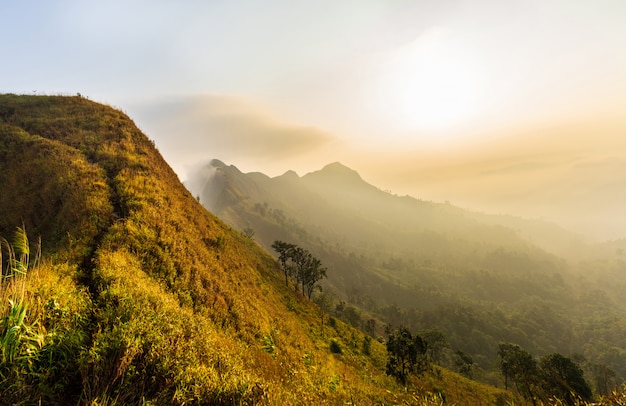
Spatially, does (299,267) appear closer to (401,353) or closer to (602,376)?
(401,353)

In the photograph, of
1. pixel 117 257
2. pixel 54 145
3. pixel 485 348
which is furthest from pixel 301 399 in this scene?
pixel 485 348

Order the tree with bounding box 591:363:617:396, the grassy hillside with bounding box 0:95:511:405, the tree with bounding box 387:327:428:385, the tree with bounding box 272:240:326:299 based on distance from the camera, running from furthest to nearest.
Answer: the tree with bounding box 591:363:617:396, the tree with bounding box 272:240:326:299, the tree with bounding box 387:327:428:385, the grassy hillside with bounding box 0:95:511:405

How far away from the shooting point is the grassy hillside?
657 centimetres

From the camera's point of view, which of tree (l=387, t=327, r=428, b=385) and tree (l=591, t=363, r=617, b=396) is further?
tree (l=591, t=363, r=617, b=396)

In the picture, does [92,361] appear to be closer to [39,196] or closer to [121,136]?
[39,196]

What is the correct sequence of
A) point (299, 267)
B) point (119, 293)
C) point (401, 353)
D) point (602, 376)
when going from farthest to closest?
point (602, 376) < point (299, 267) < point (401, 353) < point (119, 293)

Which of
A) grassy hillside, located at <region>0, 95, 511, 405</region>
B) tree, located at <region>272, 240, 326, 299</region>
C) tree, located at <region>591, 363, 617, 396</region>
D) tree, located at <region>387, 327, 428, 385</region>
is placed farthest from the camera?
tree, located at <region>591, 363, 617, 396</region>

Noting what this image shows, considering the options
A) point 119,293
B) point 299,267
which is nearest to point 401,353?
point 119,293

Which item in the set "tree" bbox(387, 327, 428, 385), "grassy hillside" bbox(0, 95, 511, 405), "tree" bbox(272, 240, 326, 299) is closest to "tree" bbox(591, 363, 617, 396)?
"tree" bbox(387, 327, 428, 385)

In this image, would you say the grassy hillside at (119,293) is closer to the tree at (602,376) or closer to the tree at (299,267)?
the tree at (299,267)

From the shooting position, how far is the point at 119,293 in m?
10.5

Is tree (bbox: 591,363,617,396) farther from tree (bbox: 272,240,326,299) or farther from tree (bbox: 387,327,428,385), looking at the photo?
tree (bbox: 272,240,326,299)

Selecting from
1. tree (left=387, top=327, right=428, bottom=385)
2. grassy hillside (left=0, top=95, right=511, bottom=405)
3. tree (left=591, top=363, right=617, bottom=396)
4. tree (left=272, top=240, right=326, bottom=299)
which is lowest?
tree (left=591, top=363, right=617, bottom=396)

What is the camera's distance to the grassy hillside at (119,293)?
657cm
